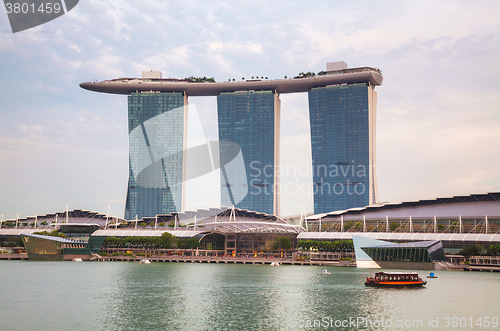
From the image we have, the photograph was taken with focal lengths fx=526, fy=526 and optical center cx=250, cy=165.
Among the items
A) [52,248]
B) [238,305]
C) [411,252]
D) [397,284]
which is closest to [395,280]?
[397,284]

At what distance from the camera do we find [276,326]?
5647 cm

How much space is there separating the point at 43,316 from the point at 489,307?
184ft

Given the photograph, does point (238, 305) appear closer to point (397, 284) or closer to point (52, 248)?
point (397, 284)

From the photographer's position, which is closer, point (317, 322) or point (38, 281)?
point (317, 322)

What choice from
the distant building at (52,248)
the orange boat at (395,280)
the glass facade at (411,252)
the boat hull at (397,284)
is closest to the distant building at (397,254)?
the glass facade at (411,252)

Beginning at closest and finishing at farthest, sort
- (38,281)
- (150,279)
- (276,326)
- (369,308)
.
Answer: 1. (276,326)
2. (369,308)
3. (38,281)
4. (150,279)

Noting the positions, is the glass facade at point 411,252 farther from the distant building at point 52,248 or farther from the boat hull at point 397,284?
the distant building at point 52,248

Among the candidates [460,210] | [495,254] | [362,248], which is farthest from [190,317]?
[460,210]

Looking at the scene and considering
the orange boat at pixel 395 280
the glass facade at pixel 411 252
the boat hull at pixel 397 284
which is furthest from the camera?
the glass facade at pixel 411 252

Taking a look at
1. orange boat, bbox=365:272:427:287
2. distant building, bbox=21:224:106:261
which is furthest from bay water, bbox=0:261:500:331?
distant building, bbox=21:224:106:261

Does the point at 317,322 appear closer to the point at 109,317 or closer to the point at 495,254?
the point at 109,317

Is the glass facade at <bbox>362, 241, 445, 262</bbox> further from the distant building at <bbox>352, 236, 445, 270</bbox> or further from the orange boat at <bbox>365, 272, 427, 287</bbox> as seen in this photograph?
the orange boat at <bbox>365, 272, 427, 287</bbox>

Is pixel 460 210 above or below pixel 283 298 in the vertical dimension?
above

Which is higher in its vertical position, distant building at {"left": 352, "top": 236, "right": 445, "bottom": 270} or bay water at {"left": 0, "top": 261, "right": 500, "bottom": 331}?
distant building at {"left": 352, "top": 236, "right": 445, "bottom": 270}
